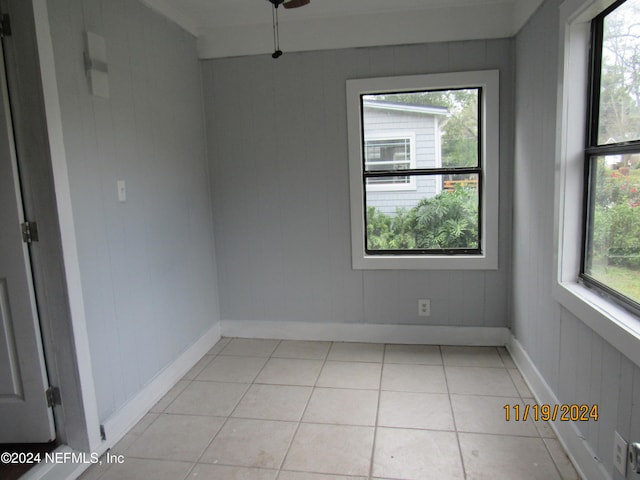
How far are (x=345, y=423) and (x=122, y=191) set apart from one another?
67.8 inches

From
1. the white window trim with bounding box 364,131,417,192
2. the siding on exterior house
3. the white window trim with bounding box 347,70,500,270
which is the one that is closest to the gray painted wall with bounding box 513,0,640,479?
the white window trim with bounding box 347,70,500,270

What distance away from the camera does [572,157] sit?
6.36 feet

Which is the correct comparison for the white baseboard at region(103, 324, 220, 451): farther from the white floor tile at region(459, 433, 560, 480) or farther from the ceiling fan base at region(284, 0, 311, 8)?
the ceiling fan base at region(284, 0, 311, 8)

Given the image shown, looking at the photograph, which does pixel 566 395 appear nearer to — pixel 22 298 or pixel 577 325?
pixel 577 325

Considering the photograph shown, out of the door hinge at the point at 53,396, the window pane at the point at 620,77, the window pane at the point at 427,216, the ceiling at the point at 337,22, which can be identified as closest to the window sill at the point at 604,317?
the window pane at the point at 620,77

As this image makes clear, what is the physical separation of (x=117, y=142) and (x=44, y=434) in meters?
1.47

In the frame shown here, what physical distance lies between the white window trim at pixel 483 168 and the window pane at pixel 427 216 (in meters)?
0.08

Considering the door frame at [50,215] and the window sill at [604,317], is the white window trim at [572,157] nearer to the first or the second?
the window sill at [604,317]

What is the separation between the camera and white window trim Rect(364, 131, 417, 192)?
3121mm

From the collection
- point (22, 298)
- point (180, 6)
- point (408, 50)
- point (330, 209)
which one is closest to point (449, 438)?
point (330, 209)

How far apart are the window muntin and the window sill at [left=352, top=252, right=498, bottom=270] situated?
2.5 inches

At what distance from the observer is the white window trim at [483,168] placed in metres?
2.95

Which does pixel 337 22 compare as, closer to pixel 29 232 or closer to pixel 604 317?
pixel 29 232

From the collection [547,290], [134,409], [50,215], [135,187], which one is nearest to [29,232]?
[50,215]
